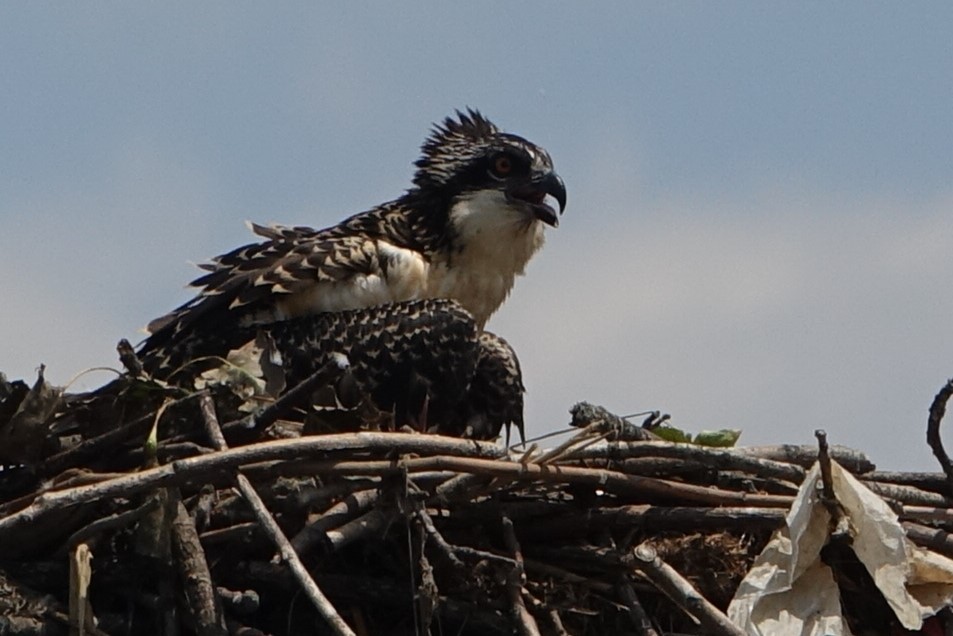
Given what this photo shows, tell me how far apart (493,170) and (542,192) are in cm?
29

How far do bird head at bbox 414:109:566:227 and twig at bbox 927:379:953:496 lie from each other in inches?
115

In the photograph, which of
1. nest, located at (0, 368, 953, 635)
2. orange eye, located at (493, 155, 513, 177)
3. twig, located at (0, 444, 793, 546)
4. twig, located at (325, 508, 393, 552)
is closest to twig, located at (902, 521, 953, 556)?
nest, located at (0, 368, 953, 635)

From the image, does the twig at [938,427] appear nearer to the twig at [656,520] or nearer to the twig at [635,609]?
the twig at [656,520]

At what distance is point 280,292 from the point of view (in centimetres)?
812

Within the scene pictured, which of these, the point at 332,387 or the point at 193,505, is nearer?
the point at 193,505

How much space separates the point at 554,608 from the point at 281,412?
1.08 meters

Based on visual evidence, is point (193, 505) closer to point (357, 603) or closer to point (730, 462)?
point (357, 603)

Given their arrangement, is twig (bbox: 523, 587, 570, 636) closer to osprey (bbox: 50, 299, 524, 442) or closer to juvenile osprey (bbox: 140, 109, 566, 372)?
osprey (bbox: 50, 299, 524, 442)

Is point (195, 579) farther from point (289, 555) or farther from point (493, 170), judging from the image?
point (493, 170)

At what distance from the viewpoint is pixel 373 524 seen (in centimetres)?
614

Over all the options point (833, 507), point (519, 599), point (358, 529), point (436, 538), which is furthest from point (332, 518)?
point (833, 507)

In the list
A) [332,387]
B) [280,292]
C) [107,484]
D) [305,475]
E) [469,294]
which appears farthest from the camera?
[469,294]

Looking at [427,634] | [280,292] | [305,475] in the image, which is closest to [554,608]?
[427,634]

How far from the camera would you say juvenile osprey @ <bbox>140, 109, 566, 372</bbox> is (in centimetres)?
819
